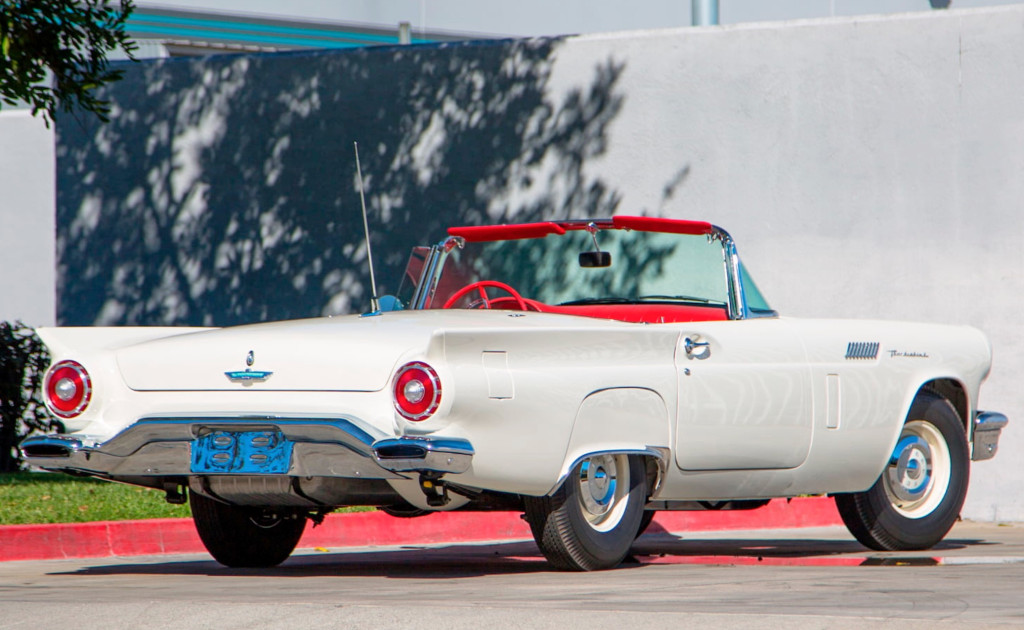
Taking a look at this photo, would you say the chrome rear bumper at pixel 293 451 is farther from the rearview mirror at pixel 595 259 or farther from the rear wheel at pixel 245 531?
the rearview mirror at pixel 595 259

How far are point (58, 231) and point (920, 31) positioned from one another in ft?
24.7

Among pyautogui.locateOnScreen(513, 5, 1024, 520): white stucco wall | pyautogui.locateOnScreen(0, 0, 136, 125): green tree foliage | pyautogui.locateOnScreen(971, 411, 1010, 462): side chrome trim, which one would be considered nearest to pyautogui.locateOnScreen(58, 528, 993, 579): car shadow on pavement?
pyautogui.locateOnScreen(971, 411, 1010, 462): side chrome trim

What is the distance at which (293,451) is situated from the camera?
212 inches

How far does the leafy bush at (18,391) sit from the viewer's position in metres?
12.1

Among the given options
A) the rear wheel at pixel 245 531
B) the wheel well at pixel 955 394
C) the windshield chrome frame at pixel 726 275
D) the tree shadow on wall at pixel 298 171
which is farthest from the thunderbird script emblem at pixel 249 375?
the tree shadow on wall at pixel 298 171

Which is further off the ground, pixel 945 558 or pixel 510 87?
pixel 510 87

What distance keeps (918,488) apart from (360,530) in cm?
304

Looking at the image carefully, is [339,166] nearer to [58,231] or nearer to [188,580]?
[58,231]

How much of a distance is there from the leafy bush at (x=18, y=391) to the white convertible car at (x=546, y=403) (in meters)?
6.17

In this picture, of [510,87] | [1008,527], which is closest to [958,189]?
[1008,527]

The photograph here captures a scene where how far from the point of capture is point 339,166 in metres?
12.7

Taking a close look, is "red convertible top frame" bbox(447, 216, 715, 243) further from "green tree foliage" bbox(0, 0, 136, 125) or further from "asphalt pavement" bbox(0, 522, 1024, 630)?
"green tree foliage" bbox(0, 0, 136, 125)

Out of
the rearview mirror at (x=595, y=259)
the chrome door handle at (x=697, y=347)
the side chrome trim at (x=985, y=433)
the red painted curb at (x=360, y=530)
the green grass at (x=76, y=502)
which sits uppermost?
the rearview mirror at (x=595, y=259)

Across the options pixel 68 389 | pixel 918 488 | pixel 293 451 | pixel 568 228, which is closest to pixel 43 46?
pixel 568 228
